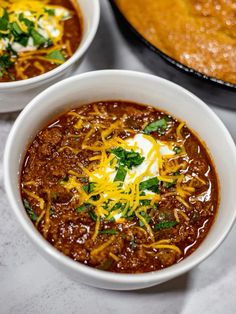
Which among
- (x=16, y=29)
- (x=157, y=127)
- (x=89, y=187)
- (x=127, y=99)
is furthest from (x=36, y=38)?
(x=89, y=187)

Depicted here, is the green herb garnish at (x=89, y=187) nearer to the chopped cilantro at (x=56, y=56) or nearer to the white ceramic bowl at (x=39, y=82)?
the white ceramic bowl at (x=39, y=82)

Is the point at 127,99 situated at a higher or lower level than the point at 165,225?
higher

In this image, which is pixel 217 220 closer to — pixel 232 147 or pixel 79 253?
pixel 232 147

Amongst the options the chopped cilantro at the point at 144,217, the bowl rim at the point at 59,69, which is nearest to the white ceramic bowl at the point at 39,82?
the bowl rim at the point at 59,69

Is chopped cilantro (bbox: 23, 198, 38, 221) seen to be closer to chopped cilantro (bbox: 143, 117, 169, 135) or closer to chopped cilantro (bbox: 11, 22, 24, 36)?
chopped cilantro (bbox: 143, 117, 169, 135)

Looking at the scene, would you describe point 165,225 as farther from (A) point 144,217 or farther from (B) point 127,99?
(B) point 127,99
